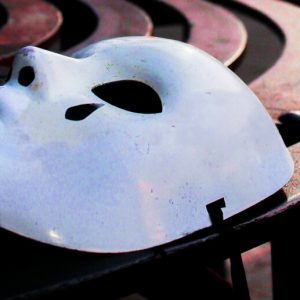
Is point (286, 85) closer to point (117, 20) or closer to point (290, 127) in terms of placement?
point (290, 127)

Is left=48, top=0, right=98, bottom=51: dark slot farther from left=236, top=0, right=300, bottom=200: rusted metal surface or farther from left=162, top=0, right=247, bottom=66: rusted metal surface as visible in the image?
left=236, top=0, right=300, bottom=200: rusted metal surface

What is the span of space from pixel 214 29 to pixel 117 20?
0.28 meters

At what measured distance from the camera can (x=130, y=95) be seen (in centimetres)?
108

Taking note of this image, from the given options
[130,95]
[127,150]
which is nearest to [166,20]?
[130,95]

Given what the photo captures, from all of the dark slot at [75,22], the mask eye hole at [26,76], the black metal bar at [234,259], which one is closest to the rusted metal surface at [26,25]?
the dark slot at [75,22]

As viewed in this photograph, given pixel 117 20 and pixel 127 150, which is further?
pixel 117 20

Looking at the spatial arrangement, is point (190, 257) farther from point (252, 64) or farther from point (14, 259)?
point (252, 64)

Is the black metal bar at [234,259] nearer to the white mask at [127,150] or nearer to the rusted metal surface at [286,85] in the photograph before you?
the white mask at [127,150]

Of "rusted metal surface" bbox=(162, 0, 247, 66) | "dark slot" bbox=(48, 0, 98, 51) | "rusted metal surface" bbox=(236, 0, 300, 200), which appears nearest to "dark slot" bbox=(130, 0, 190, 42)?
"rusted metal surface" bbox=(162, 0, 247, 66)

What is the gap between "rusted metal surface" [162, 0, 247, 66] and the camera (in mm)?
1813

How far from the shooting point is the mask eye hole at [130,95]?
1064mm

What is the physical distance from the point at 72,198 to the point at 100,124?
4.4 inches

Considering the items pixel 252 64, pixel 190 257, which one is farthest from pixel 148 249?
pixel 252 64

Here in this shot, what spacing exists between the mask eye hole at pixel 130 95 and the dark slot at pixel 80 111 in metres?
0.05
